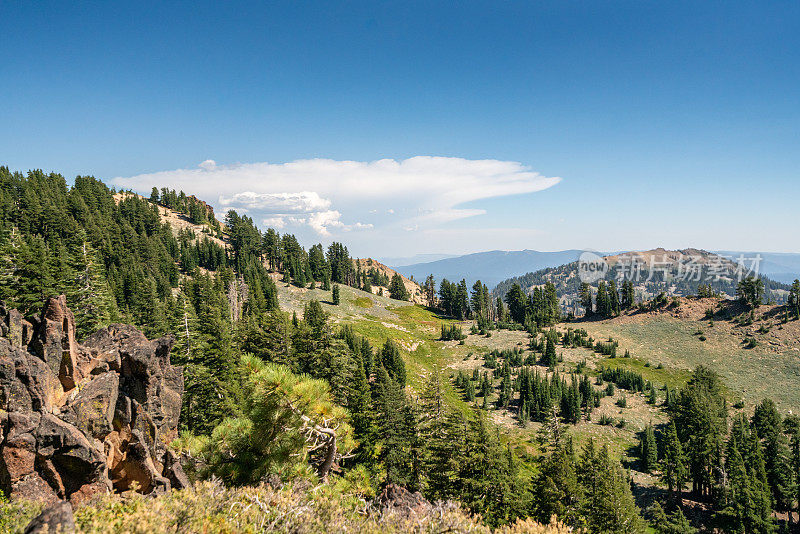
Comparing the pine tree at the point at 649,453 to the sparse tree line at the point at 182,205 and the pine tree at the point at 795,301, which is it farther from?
the sparse tree line at the point at 182,205

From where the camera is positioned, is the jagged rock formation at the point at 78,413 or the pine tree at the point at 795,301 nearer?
the jagged rock formation at the point at 78,413

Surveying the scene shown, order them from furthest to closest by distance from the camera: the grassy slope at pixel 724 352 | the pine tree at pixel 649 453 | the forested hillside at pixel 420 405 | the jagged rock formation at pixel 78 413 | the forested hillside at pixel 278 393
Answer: the grassy slope at pixel 724 352
the pine tree at pixel 649 453
the forested hillside at pixel 420 405
the forested hillside at pixel 278 393
the jagged rock formation at pixel 78 413

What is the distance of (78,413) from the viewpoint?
44.9ft

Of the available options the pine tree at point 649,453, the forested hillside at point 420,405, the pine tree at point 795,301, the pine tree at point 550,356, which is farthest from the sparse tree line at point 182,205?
the pine tree at point 795,301

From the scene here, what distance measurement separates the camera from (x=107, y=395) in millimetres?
14703

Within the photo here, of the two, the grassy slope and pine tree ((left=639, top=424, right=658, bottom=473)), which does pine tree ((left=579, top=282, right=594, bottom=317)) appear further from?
pine tree ((left=639, top=424, right=658, bottom=473))

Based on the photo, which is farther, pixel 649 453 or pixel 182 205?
pixel 182 205

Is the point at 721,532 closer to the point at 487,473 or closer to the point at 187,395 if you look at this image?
the point at 487,473

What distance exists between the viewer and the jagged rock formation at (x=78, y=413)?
37.8 ft

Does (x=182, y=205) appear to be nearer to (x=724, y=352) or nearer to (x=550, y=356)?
(x=550, y=356)

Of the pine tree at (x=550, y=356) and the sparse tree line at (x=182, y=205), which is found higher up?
the sparse tree line at (x=182, y=205)

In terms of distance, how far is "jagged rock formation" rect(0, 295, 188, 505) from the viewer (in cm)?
1152

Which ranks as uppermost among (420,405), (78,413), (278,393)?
(278,393)

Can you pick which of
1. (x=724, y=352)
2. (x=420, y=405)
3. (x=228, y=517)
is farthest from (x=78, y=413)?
(x=724, y=352)
